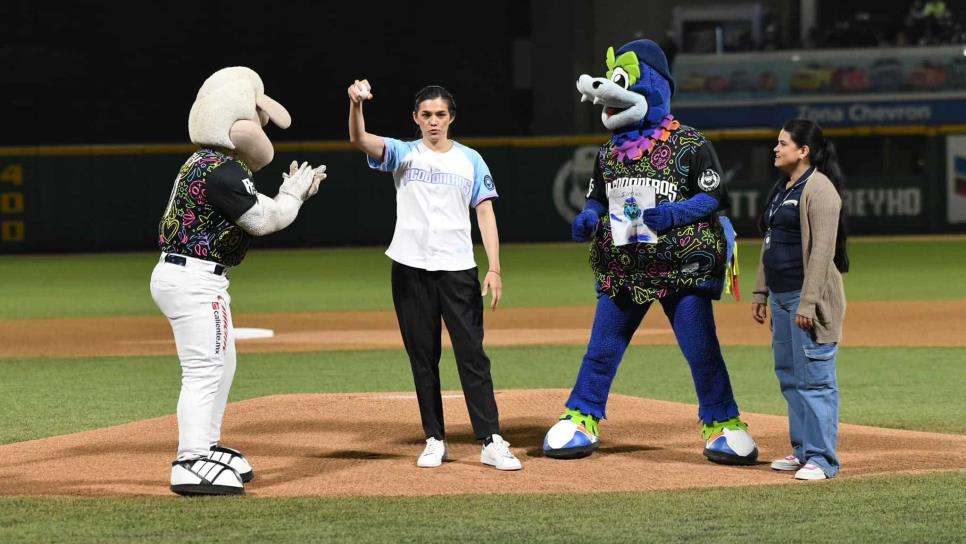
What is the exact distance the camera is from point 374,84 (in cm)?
2992

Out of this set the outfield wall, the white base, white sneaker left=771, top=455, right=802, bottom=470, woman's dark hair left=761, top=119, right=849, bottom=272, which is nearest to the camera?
woman's dark hair left=761, top=119, right=849, bottom=272

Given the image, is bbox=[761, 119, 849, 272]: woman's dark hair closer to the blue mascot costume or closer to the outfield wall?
the blue mascot costume

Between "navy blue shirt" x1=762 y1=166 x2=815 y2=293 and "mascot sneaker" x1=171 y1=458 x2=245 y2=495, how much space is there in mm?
2281

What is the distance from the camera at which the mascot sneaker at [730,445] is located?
6027mm

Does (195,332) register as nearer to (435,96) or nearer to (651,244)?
(435,96)

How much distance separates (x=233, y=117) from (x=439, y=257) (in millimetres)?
1036

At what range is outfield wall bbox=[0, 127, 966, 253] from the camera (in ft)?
74.8

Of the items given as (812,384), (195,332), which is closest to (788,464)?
(812,384)

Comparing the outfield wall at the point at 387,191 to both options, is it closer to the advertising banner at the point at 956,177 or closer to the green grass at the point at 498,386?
the advertising banner at the point at 956,177

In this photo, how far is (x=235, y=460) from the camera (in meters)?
5.74

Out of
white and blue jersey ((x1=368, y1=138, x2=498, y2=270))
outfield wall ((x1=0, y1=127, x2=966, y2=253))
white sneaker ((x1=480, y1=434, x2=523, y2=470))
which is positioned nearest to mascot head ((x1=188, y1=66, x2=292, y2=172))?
white and blue jersey ((x1=368, y1=138, x2=498, y2=270))

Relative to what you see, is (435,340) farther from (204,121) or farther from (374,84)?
(374,84)

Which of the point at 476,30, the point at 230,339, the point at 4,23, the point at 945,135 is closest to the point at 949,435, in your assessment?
the point at 230,339

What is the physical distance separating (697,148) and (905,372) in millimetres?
4275
